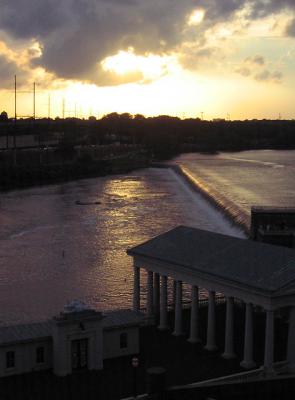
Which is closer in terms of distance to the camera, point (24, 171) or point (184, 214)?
point (184, 214)

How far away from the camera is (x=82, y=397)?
423 inches

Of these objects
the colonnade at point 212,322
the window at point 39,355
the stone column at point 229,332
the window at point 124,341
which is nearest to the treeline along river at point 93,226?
Result: the colonnade at point 212,322

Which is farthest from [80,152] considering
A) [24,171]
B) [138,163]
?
[24,171]

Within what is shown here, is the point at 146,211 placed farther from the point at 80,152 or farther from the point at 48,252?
the point at 80,152

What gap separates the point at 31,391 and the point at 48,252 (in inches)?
660

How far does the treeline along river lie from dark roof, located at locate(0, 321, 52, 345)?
579cm

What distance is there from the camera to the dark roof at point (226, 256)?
456 inches

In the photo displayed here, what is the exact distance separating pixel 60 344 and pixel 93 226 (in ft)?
77.5

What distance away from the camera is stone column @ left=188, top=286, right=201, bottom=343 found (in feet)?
42.3

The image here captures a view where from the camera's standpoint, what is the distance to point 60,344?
38.2ft

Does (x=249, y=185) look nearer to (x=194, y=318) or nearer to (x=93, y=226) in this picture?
(x=93, y=226)

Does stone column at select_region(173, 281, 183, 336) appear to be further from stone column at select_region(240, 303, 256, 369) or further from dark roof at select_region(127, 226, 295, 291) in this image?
stone column at select_region(240, 303, 256, 369)

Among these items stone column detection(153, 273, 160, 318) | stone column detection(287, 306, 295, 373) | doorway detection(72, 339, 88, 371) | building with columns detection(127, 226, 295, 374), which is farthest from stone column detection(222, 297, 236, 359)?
stone column detection(153, 273, 160, 318)

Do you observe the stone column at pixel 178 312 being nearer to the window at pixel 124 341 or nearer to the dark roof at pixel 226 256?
the dark roof at pixel 226 256
